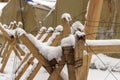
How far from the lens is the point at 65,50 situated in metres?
2.99

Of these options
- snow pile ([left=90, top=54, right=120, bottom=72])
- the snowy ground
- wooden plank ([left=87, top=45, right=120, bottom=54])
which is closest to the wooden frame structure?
wooden plank ([left=87, top=45, right=120, bottom=54])

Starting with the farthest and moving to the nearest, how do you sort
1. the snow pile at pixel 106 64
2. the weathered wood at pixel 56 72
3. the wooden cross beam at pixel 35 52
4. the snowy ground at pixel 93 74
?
the snow pile at pixel 106 64
the snowy ground at pixel 93 74
the wooden cross beam at pixel 35 52
the weathered wood at pixel 56 72

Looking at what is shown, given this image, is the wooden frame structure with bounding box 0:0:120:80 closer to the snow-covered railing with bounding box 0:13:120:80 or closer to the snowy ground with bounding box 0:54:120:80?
the snow-covered railing with bounding box 0:13:120:80

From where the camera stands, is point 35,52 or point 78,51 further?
point 35,52

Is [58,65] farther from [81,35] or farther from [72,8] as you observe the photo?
[72,8]

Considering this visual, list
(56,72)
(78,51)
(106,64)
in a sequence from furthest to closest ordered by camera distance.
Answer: (106,64), (56,72), (78,51)

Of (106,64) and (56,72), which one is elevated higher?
(56,72)

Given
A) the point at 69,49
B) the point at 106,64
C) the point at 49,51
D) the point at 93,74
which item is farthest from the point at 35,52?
the point at 106,64

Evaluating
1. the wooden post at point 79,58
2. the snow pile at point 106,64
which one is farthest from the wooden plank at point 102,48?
the snow pile at point 106,64

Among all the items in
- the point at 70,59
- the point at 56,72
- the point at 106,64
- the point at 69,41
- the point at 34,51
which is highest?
the point at 69,41

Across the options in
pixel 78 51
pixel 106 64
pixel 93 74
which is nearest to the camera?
pixel 78 51

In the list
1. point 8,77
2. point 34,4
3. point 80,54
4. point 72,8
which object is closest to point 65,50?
point 80,54

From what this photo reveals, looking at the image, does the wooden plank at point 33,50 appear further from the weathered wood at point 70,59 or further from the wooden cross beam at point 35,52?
the weathered wood at point 70,59

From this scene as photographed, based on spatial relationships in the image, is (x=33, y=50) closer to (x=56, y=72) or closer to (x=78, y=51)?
(x=56, y=72)
